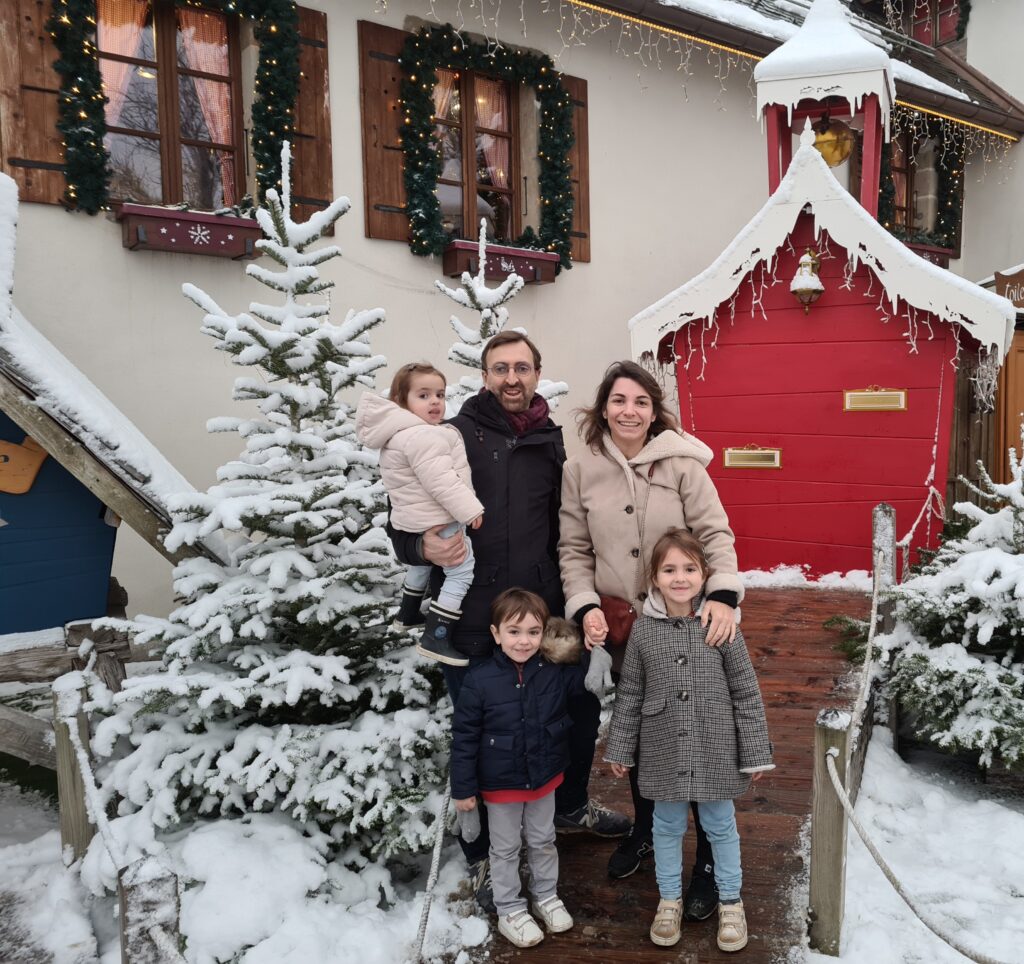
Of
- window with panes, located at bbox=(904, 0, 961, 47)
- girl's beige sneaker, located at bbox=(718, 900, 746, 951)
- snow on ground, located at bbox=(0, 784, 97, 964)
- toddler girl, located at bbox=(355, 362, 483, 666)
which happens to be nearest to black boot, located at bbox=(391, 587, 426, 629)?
toddler girl, located at bbox=(355, 362, 483, 666)

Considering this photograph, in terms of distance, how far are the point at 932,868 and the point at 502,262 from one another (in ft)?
19.4

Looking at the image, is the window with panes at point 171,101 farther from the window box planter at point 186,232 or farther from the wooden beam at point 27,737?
the wooden beam at point 27,737

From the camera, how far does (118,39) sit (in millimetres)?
6371

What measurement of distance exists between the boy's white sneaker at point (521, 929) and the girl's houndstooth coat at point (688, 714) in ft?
2.06

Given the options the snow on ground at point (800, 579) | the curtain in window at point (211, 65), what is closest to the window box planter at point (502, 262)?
the curtain in window at point (211, 65)

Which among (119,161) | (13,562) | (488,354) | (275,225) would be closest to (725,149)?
(119,161)

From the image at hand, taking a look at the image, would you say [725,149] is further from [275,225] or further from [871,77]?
[275,225]

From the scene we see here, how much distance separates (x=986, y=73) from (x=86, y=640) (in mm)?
14153

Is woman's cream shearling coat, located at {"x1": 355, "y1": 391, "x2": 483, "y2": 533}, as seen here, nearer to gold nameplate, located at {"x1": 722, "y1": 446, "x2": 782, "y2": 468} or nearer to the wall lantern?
the wall lantern

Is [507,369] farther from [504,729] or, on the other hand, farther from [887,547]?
[887,547]

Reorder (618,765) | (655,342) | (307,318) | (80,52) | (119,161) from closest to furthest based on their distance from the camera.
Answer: (618,765) → (307,318) → (80,52) → (119,161) → (655,342)

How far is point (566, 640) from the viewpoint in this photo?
2.85 metres

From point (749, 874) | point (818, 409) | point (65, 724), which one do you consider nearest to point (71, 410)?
point (65, 724)

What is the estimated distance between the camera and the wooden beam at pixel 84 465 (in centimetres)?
348
